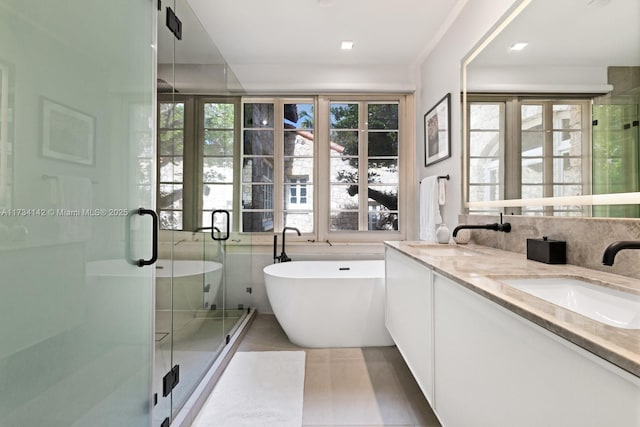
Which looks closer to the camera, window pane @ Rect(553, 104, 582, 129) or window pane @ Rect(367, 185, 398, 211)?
window pane @ Rect(553, 104, 582, 129)

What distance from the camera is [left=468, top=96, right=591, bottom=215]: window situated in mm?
1283

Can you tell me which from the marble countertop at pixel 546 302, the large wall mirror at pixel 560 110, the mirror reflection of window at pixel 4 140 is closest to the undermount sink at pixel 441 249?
the marble countertop at pixel 546 302

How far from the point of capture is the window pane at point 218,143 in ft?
6.96

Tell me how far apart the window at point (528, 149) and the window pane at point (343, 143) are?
1.35 m

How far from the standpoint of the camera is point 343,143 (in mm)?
3312

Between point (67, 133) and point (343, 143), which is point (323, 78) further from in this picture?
point (67, 133)

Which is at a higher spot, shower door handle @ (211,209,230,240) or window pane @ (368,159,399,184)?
window pane @ (368,159,399,184)

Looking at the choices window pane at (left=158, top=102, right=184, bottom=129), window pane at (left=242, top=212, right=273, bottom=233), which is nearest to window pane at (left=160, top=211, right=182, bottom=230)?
window pane at (left=158, top=102, right=184, bottom=129)

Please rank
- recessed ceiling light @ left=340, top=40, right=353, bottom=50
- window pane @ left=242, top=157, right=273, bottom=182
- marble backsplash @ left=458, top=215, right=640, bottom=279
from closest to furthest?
marble backsplash @ left=458, top=215, right=640, bottom=279 → recessed ceiling light @ left=340, top=40, right=353, bottom=50 → window pane @ left=242, top=157, right=273, bottom=182

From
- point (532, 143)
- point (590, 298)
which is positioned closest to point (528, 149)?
point (532, 143)

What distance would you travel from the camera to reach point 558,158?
1.39 meters

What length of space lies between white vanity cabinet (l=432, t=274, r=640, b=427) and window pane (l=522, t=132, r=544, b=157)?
863 millimetres

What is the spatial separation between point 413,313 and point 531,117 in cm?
115

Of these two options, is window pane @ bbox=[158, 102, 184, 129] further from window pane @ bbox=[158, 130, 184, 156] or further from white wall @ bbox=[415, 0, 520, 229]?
white wall @ bbox=[415, 0, 520, 229]
